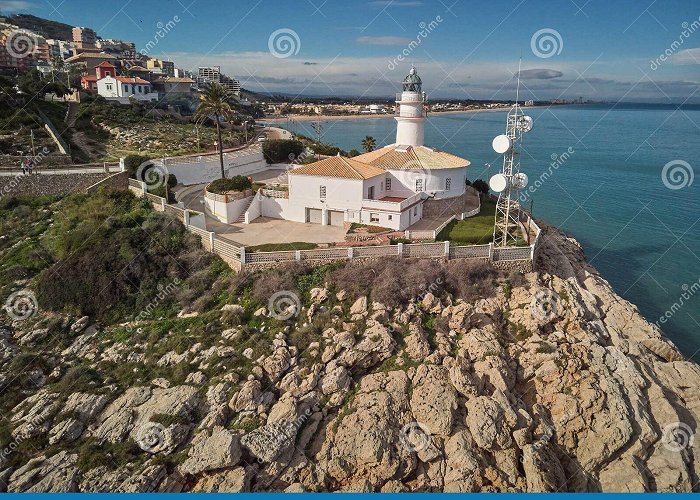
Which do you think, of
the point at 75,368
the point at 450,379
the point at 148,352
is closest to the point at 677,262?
the point at 450,379

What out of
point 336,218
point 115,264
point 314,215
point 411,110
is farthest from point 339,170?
point 115,264

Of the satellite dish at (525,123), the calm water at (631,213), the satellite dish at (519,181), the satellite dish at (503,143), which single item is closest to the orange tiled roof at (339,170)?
the satellite dish at (503,143)

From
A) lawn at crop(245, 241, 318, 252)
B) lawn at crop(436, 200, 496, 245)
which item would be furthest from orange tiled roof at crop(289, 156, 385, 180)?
lawn at crop(436, 200, 496, 245)

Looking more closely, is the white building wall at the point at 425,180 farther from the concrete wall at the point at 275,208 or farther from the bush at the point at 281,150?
the bush at the point at 281,150

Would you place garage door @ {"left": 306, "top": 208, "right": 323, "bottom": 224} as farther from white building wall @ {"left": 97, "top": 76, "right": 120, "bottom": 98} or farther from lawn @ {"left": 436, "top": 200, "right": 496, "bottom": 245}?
white building wall @ {"left": 97, "top": 76, "right": 120, "bottom": 98}

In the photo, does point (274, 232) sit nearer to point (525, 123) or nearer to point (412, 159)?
point (412, 159)
